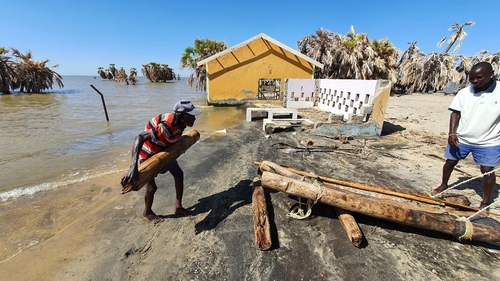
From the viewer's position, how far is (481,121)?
293cm

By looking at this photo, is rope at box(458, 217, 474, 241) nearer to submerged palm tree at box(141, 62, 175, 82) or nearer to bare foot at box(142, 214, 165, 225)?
bare foot at box(142, 214, 165, 225)

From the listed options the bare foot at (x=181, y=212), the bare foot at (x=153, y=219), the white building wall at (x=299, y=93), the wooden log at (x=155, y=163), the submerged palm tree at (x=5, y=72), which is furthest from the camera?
the submerged palm tree at (x=5, y=72)

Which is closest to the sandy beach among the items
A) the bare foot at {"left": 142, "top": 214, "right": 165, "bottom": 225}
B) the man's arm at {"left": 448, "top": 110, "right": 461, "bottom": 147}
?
the bare foot at {"left": 142, "top": 214, "right": 165, "bottom": 225}

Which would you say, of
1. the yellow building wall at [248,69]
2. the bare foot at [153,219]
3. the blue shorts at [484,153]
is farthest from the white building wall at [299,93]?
the bare foot at [153,219]

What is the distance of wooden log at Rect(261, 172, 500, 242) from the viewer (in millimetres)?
2480

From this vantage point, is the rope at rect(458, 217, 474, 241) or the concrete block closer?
the rope at rect(458, 217, 474, 241)

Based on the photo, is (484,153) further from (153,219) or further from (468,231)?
(153,219)

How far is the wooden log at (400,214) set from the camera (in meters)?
2.48

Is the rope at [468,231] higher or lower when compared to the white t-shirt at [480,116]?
lower

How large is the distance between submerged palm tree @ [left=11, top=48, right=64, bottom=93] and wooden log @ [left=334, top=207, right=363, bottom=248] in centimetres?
3693

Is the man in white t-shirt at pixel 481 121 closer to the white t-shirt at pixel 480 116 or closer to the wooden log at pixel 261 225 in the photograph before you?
the white t-shirt at pixel 480 116

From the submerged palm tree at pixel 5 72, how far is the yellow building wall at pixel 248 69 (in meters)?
25.5

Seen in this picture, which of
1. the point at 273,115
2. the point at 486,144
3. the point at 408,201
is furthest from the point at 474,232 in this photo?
the point at 273,115

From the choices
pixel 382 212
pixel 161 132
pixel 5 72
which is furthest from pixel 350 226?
pixel 5 72
